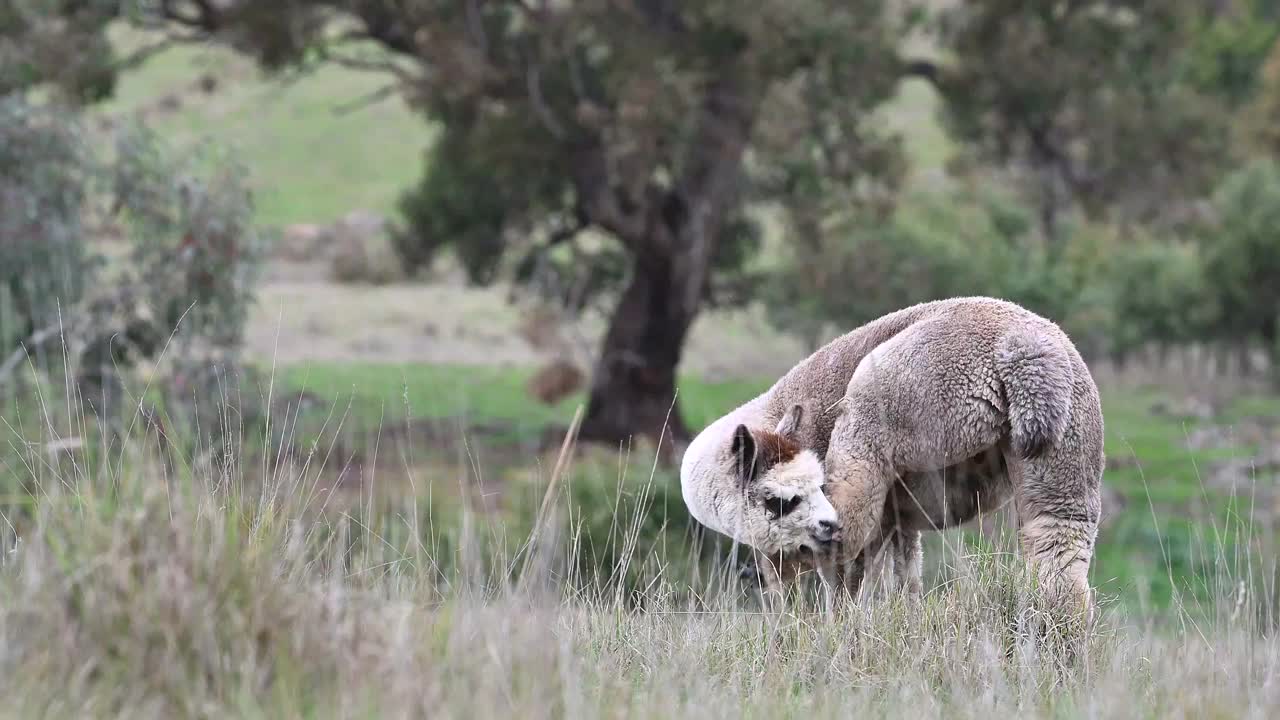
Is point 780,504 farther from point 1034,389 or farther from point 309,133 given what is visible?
point 309,133

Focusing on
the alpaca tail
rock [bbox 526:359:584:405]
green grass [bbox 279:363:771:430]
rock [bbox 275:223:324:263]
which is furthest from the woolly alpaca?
rock [bbox 275:223:324:263]

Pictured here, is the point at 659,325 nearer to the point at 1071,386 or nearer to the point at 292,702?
the point at 1071,386

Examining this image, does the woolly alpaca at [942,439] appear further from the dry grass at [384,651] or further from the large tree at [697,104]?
the large tree at [697,104]

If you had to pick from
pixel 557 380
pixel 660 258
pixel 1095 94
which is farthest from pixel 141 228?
pixel 1095 94

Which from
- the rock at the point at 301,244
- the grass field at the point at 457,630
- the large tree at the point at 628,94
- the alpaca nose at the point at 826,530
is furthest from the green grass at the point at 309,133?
the alpaca nose at the point at 826,530

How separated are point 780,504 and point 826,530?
0.63 feet

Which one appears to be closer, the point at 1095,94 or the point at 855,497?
the point at 855,497

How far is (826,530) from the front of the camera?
208 inches

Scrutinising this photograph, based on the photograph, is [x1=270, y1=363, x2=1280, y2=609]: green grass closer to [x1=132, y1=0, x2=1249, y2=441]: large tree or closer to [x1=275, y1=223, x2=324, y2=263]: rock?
[x1=132, y1=0, x2=1249, y2=441]: large tree

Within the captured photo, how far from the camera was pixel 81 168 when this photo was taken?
1881cm

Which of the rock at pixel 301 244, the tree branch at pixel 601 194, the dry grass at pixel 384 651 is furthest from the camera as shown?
the rock at pixel 301 244

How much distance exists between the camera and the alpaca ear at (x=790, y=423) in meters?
5.55

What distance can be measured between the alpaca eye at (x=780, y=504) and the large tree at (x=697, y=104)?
46.2 feet

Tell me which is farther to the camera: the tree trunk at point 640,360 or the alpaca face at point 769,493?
the tree trunk at point 640,360
